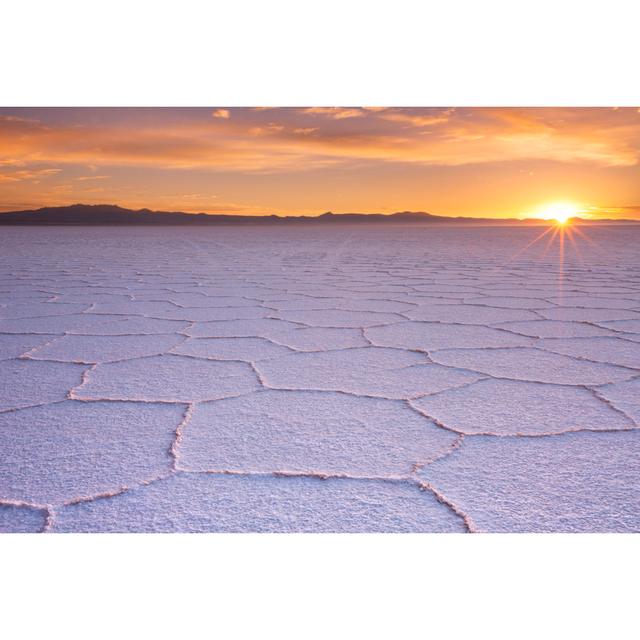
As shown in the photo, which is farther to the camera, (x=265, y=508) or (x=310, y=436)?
(x=310, y=436)

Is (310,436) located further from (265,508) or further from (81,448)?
(81,448)

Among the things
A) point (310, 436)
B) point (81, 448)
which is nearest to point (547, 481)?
point (310, 436)

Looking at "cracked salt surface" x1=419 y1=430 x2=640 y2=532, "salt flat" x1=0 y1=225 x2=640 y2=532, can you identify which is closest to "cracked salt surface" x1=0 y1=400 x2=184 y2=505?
"salt flat" x1=0 y1=225 x2=640 y2=532

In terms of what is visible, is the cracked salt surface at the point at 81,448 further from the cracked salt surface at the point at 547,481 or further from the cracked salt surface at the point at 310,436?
the cracked salt surface at the point at 547,481

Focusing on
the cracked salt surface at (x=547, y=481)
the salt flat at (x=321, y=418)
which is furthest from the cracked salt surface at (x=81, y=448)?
the cracked salt surface at (x=547, y=481)

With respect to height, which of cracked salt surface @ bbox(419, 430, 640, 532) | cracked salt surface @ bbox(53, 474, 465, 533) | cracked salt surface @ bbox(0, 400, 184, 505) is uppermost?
cracked salt surface @ bbox(419, 430, 640, 532)

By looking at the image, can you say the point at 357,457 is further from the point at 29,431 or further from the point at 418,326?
the point at 418,326

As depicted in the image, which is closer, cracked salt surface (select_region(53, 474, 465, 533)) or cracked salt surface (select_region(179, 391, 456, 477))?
cracked salt surface (select_region(53, 474, 465, 533))

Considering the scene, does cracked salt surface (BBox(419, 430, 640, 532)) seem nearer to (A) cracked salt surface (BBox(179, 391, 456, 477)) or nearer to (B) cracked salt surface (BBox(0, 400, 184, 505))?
(A) cracked salt surface (BBox(179, 391, 456, 477))

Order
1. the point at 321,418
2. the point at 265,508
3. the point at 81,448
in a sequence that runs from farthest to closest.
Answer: the point at 321,418
the point at 81,448
the point at 265,508
